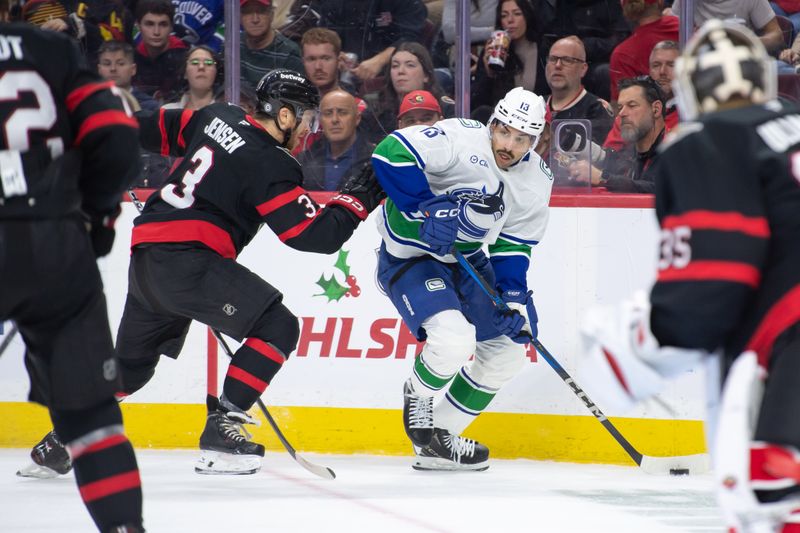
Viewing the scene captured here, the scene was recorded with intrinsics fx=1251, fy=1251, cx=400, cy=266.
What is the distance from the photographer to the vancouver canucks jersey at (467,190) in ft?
13.4

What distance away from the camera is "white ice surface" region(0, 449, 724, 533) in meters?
3.35

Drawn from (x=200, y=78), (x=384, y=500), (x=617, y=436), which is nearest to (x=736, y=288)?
(x=384, y=500)

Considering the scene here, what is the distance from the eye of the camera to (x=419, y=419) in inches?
166

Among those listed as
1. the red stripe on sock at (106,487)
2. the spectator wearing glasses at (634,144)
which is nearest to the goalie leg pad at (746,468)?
the red stripe on sock at (106,487)

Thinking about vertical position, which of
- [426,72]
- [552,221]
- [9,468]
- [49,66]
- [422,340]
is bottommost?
[9,468]

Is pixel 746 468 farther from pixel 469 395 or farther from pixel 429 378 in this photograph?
pixel 469 395

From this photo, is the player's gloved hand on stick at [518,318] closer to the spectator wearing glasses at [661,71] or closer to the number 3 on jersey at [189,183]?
the spectator wearing glasses at [661,71]

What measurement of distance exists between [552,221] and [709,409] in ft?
8.77

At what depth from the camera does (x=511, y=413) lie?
14.8 ft

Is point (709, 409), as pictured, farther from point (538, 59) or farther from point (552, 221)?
point (538, 59)

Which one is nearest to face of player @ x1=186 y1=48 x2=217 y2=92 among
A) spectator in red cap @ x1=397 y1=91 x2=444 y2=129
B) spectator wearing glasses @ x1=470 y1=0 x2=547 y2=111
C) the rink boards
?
the rink boards

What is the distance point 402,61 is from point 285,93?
3.75ft

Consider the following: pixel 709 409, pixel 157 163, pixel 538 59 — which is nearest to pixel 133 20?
pixel 157 163

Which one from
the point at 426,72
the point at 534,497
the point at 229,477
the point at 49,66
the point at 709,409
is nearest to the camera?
the point at 709,409
